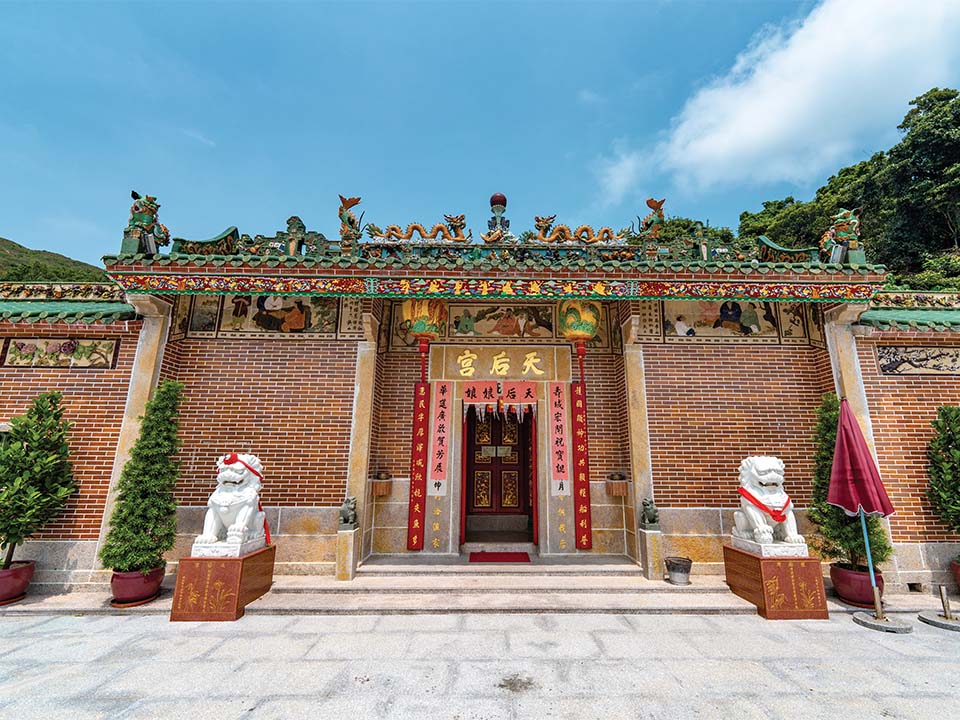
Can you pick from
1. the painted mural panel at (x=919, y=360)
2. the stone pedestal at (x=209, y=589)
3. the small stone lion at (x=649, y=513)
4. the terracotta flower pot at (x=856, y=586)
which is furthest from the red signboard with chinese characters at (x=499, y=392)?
the painted mural panel at (x=919, y=360)

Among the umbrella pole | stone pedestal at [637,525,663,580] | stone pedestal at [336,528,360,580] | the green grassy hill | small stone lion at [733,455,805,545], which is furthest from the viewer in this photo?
the green grassy hill

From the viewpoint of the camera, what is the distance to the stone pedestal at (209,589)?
4344 millimetres

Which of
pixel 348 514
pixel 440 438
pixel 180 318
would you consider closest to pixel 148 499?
pixel 348 514

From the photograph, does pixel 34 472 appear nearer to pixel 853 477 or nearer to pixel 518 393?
pixel 518 393

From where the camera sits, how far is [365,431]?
231 inches

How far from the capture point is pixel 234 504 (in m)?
4.68

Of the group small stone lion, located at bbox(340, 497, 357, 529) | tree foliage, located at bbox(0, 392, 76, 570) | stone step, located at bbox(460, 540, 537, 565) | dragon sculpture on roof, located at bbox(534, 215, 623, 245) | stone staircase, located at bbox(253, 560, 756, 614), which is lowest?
stone staircase, located at bbox(253, 560, 756, 614)

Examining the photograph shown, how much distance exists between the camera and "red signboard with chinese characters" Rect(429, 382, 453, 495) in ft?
21.0

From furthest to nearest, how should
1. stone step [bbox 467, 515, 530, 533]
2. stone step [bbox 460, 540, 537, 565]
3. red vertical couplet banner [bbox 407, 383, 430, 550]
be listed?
1. stone step [bbox 467, 515, 530, 533]
2. stone step [bbox 460, 540, 537, 565]
3. red vertical couplet banner [bbox 407, 383, 430, 550]

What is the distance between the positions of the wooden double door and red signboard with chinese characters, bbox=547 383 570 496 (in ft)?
5.75

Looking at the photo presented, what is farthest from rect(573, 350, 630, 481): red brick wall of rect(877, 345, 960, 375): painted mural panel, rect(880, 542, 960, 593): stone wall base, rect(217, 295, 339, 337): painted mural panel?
rect(217, 295, 339, 337): painted mural panel

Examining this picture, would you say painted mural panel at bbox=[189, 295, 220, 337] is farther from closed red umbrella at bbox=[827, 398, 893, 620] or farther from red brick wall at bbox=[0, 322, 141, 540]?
closed red umbrella at bbox=[827, 398, 893, 620]

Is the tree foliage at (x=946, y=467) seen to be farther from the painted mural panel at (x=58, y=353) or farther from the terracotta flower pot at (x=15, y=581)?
the terracotta flower pot at (x=15, y=581)

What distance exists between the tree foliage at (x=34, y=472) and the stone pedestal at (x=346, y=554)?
3.24 meters
